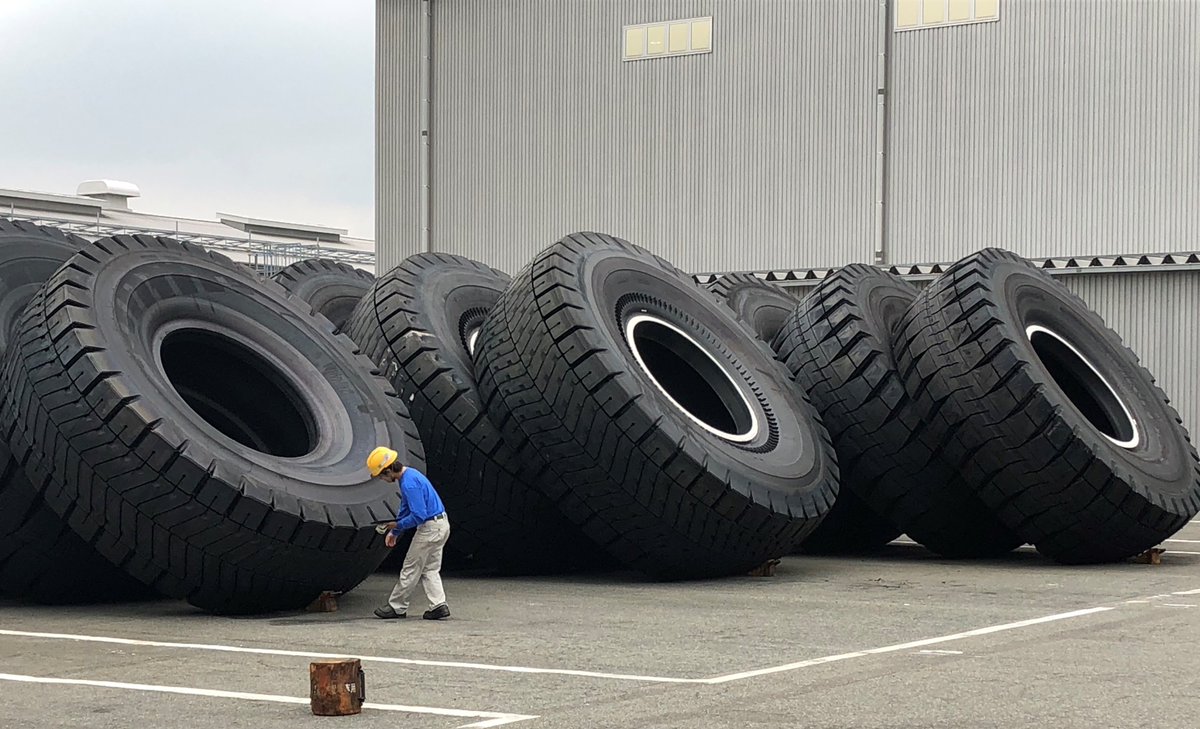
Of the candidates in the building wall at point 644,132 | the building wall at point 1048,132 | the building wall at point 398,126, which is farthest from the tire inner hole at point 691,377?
the building wall at point 398,126

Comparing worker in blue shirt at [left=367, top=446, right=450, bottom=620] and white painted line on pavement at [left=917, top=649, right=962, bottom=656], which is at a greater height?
worker in blue shirt at [left=367, top=446, right=450, bottom=620]

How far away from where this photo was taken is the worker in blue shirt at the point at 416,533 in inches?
438

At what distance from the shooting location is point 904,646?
9.70 metres

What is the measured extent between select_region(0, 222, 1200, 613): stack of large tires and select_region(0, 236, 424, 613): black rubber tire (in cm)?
2

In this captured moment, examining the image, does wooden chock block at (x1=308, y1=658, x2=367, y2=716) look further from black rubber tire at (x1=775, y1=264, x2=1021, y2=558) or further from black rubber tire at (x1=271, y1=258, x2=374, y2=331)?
black rubber tire at (x1=271, y1=258, x2=374, y2=331)

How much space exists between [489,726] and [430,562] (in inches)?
165

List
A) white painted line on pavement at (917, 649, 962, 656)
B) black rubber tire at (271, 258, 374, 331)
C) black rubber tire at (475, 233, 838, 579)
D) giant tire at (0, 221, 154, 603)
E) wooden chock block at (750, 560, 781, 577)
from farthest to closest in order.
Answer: black rubber tire at (271, 258, 374, 331) < wooden chock block at (750, 560, 781, 577) < black rubber tire at (475, 233, 838, 579) < giant tire at (0, 221, 154, 603) < white painted line on pavement at (917, 649, 962, 656)

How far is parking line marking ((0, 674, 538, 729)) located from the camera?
7.30 metres

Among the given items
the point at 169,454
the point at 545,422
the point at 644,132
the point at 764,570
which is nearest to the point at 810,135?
the point at 644,132

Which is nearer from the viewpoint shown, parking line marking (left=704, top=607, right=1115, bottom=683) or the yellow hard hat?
parking line marking (left=704, top=607, right=1115, bottom=683)

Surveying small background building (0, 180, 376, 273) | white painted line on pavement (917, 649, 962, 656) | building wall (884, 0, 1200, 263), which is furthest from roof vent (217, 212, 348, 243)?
white painted line on pavement (917, 649, 962, 656)

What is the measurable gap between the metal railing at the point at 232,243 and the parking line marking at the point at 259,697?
1331 inches

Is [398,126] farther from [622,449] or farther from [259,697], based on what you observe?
[259,697]

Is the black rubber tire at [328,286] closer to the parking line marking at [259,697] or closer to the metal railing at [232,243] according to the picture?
the parking line marking at [259,697]
